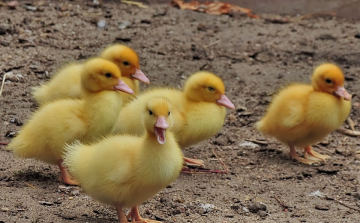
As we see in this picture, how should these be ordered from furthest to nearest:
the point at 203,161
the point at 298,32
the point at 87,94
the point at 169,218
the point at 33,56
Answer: the point at 298,32
the point at 33,56
the point at 203,161
the point at 87,94
the point at 169,218

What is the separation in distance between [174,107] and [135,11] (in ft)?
13.2

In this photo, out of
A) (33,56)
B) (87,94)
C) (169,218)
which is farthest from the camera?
(33,56)

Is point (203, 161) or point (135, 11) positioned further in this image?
point (135, 11)

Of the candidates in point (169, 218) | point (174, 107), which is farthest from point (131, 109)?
point (169, 218)

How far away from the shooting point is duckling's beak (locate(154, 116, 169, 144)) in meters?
3.91

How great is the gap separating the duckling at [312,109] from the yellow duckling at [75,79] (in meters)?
1.23

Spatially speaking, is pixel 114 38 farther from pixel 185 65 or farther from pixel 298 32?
pixel 298 32

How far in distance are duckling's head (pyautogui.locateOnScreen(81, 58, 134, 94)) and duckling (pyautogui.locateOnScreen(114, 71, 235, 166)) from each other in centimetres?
24

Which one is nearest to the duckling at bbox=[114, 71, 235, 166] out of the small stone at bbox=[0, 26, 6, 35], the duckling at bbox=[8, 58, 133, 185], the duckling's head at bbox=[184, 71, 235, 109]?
the duckling's head at bbox=[184, 71, 235, 109]

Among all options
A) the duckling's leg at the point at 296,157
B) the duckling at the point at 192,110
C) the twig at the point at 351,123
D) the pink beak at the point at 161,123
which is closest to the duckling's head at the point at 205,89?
the duckling at the point at 192,110

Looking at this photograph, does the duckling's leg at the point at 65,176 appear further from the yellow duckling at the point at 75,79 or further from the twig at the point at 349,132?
the twig at the point at 349,132

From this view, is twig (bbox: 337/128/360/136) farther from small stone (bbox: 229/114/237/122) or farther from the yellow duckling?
the yellow duckling

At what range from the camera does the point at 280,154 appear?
20.2 ft

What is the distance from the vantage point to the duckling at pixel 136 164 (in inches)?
156
